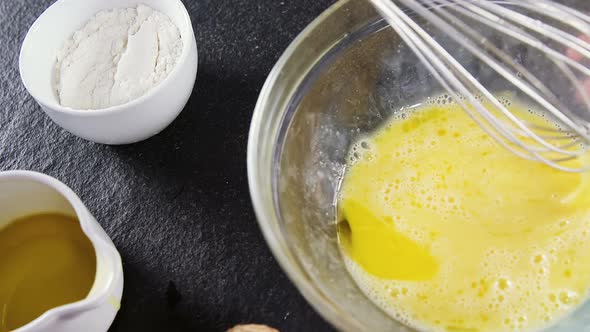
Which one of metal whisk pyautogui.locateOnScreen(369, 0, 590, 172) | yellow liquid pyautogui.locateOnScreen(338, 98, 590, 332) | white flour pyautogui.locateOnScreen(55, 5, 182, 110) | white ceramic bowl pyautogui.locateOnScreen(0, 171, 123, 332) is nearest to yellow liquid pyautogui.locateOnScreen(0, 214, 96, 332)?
white ceramic bowl pyautogui.locateOnScreen(0, 171, 123, 332)

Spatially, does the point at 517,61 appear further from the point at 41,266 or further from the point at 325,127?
the point at 41,266

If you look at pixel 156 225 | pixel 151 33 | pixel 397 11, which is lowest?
pixel 156 225

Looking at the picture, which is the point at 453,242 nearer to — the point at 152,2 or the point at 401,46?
the point at 401,46

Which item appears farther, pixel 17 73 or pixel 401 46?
pixel 17 73

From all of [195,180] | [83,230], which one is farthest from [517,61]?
[83,230]

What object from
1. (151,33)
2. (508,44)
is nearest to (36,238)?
(151,33)

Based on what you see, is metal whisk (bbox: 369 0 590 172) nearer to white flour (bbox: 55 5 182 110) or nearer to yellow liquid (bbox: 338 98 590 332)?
yellow liquid (bbox: 338 98 590 332)
